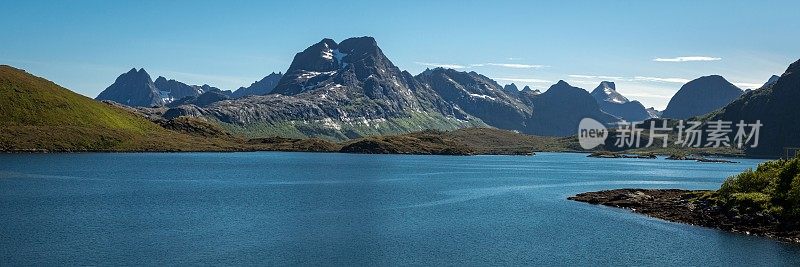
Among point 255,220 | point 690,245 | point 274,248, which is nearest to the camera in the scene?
point 274,248

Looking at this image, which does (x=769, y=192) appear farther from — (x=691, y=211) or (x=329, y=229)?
(x=329, y=229)

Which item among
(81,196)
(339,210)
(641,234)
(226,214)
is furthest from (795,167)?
(81,196)

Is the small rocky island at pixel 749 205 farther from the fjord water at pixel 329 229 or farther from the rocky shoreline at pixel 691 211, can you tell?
the fjord water at pixel 329 229

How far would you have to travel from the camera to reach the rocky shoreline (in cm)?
8628

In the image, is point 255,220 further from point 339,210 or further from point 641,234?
point 641,234

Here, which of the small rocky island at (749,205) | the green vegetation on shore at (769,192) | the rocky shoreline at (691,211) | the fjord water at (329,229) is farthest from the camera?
the green vegetation on shore at (769,192)

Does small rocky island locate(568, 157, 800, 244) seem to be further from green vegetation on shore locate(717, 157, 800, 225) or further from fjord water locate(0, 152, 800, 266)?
fjord water locate(0, 152, 800, 266)

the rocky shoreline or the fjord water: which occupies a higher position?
the rocky shoreline

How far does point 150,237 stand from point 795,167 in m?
95.7

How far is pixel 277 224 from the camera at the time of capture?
9125 cm

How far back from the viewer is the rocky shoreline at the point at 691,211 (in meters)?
86.3

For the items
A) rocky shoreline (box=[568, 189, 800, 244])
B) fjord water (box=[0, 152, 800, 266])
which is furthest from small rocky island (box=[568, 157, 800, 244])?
fjord water (box=[0, 152, 800, 266])

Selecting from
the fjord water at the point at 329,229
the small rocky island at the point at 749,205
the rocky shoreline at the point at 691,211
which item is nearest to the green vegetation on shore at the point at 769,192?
Answer: the small rocky island at the point at 749,205

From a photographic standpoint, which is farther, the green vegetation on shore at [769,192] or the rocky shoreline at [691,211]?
the green vegetation on shore at [769,192]
